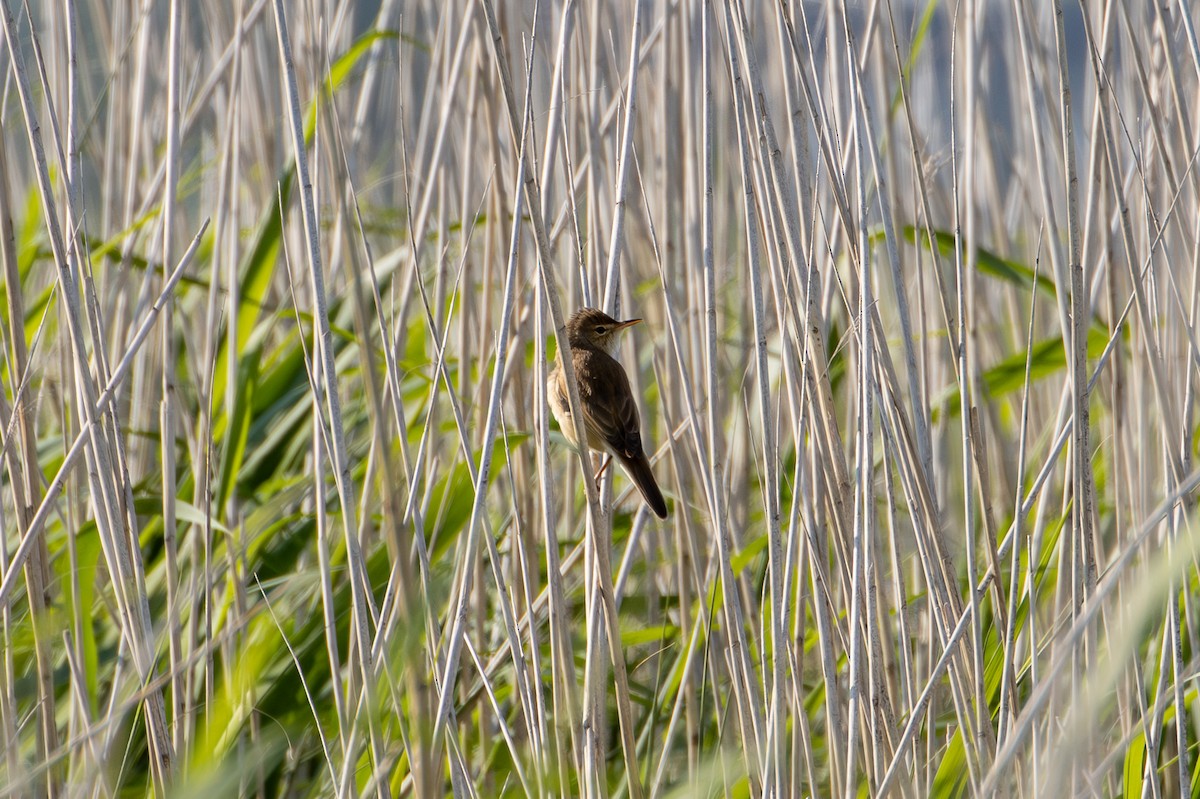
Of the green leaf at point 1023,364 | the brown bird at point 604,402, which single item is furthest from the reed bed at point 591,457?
the brown bird at point 604,402

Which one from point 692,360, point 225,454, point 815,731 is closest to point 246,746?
point 225,454

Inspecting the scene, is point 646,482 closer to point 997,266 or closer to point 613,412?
point 613,412

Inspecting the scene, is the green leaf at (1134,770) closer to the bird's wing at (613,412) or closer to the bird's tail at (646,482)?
the bird's tail at (646,482)

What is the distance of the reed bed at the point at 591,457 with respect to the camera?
1.66 metres

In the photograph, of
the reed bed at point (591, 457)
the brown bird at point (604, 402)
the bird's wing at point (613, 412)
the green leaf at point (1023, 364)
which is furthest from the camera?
the bird's wing at point (613, 412)

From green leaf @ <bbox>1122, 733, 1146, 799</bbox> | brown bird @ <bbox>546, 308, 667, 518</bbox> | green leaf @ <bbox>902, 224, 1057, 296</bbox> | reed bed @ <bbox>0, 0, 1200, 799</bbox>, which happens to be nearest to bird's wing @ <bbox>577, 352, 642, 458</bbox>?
brown bird @ <bbox>546, 308, 667, 518</bbox>

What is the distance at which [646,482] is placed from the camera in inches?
96.7

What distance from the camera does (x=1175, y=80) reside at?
1.94 metres

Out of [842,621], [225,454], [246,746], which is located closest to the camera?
[246,746]

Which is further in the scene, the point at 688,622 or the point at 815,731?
the point at 815,731

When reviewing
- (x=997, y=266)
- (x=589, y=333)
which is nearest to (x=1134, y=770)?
(x=997, y=266)

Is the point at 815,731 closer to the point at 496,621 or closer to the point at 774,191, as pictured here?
the point at 496,621

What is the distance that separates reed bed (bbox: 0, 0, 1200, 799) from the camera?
1.66 metres

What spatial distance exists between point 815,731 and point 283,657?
1279 millimetres
